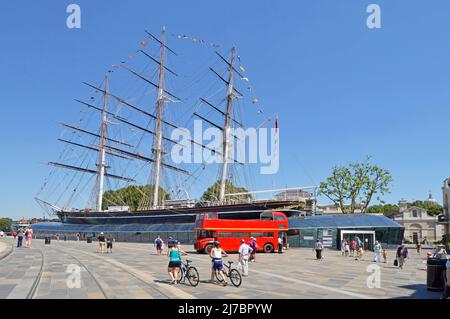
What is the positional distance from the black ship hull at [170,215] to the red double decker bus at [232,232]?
19.8m

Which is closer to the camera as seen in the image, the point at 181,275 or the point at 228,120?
the point at 181,275

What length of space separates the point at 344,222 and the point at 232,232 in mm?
17480

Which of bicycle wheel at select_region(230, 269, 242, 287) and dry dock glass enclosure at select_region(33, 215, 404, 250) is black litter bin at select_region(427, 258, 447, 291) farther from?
dry dock glass enclosure at select_region(33, 215, 404, 250)

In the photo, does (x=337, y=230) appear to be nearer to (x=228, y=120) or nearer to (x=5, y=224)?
(x=228, y=120)

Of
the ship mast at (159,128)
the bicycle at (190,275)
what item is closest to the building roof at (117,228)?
the ship mast at (159,128)

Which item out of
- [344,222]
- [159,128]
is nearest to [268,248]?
[344,222]

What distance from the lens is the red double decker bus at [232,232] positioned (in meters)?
34.0

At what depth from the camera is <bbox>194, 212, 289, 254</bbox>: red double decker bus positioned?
112 ft

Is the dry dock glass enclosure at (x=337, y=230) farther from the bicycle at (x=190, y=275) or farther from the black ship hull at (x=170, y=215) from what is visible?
the bicycle at (x=190, y=275)

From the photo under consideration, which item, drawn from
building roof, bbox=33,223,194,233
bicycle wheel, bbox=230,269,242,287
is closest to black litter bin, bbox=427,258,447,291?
bicycle wheel, bbox=230,269,242,287

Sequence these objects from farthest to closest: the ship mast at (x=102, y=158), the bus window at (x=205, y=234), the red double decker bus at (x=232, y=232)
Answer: the ship mast at (x=102, y=158) < the bus window at (x=205, y=234) < the red double decker bus at (x=232, y=232)

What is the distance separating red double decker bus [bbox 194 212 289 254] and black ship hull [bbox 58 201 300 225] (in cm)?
1981

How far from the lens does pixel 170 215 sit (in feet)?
228
